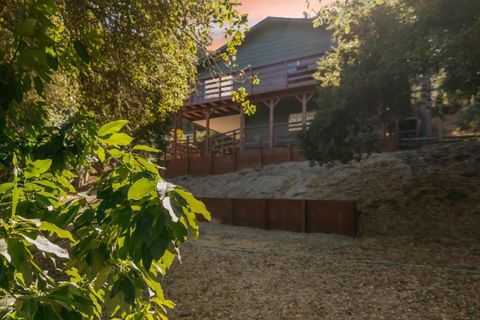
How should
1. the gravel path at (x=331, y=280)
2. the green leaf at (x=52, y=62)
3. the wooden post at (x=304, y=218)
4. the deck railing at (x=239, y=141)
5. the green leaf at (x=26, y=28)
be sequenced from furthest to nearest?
1. the deck railing at (x=239, y=141)
2. the wooden post at (x=304, y=218)
3. the gravel path at (x=331, y=280)
4. the green leaf at (x=52, y=62)
5. the green leaf at (x=26, y=28)

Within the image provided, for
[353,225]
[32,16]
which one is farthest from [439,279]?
[32,16]

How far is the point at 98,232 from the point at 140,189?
1.95 feet

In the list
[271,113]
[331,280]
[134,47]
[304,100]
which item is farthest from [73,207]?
[271,113]

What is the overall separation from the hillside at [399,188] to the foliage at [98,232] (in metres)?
9.86

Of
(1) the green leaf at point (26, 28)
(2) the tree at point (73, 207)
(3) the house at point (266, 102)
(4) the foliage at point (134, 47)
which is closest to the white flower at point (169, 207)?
(2) the tree at point (73, 207)

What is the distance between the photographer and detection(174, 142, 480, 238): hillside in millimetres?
10820

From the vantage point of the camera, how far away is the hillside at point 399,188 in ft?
→ 35.5

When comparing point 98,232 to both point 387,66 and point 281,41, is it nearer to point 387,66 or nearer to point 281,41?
point 387,66

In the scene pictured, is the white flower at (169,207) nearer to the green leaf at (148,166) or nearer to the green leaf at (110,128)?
the green leaf at (148,166)

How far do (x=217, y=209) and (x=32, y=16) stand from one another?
13.1 metres

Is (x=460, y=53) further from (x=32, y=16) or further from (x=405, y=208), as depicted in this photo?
(x=32, y=16)

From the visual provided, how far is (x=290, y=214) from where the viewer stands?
41.0 ft

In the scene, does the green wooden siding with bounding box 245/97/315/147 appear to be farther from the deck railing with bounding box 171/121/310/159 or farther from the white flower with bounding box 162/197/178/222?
the white flower with bounding box 162/197/178/222

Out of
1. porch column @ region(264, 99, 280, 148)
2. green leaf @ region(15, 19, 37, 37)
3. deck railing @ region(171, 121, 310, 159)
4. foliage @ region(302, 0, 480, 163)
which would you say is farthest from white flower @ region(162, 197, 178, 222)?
deck railing @ region(171, 121, 310, 159)
